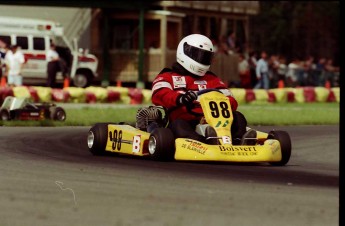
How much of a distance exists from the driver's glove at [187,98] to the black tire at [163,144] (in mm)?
467

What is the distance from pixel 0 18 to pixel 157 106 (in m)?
20.9

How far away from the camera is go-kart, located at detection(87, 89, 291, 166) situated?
11.8 metres

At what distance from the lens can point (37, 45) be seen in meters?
33.3

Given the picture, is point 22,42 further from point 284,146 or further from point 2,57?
point 284,146

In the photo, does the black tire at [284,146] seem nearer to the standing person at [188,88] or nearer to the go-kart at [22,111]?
the standing person at [188,88]

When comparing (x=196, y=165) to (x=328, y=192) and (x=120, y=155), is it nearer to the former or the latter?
(x=120, y=155)

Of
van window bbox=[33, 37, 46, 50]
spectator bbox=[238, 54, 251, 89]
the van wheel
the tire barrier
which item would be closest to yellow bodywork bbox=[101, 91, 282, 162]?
the tire barrier

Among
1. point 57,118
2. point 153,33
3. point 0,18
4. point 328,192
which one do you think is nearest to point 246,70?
point 153,33

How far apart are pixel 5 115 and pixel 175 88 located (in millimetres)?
6546

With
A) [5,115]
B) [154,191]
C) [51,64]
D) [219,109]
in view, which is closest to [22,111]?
[5,115]

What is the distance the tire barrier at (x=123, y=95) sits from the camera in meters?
25.4

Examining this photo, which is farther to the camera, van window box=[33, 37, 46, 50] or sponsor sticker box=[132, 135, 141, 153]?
van window box=[33, 37, 46, 50]

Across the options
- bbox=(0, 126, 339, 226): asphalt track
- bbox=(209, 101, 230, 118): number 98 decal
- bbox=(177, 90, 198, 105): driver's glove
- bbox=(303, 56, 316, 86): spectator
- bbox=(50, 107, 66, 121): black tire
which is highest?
bbox=(177, 90, 198, 105): driver's glove

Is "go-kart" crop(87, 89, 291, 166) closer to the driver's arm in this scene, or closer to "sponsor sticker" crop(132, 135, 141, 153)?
"sponsor sticker" crop(132, 135, 141, 153)
